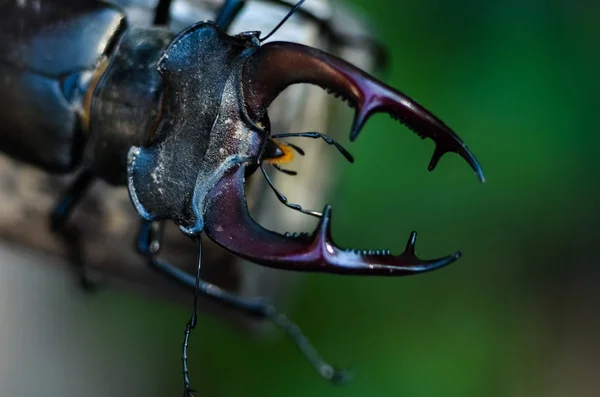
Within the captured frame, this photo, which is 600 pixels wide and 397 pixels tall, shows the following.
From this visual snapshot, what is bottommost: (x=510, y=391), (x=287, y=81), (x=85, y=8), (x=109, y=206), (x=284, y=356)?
(x=284, y=356)

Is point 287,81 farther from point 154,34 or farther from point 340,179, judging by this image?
point 340,179

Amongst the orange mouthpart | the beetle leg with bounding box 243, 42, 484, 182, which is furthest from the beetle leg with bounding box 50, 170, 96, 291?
the beetle leg with bounding box 243, 42, 484, 182

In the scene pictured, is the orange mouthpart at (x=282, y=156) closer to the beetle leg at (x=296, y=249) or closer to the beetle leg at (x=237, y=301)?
the beetle leg at (x=296, y=249)

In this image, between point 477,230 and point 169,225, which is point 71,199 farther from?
point 477,230

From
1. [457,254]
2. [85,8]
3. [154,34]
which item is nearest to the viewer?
[457,254]

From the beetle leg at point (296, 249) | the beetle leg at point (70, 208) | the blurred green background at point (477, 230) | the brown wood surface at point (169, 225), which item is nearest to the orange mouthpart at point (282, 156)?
the beetle leg at point (296, 249)

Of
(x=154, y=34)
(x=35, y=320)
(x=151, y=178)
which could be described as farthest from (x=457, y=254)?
(x=35, y=320)

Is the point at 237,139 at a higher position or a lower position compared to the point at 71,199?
higher

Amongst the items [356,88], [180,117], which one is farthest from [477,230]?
[356,88]
